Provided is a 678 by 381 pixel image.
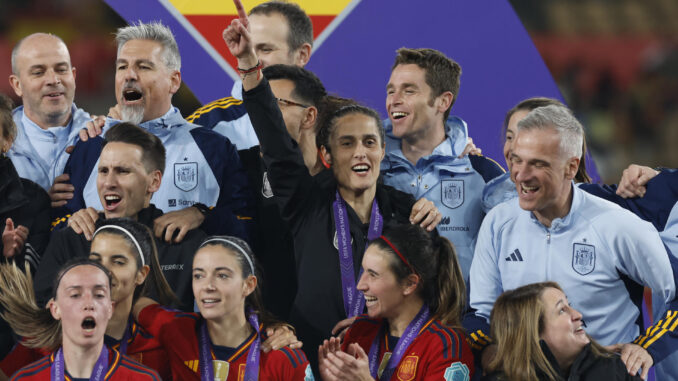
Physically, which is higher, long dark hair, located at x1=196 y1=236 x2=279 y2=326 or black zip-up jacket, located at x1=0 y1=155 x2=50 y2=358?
black zip-up jacket, located at x1=0 y1=155 x2=50 y2=358

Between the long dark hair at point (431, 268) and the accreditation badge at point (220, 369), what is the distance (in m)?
0.78

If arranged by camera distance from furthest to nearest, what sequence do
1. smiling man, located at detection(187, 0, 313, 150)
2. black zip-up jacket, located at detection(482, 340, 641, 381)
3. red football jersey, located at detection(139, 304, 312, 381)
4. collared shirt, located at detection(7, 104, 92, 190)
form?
smiling man, located at detection(187, 0, 313, 150)
collared shirt, located at detection(7, 104, 92, 190)
red football jersey, located at detection(139, 304, 312, 381)
black zip-up jacket, located at detection(482, 340, 641, 381)

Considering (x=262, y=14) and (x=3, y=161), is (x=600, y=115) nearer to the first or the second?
(x=262, y=14)

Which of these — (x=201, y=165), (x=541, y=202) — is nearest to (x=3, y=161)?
(x=201, y=165)

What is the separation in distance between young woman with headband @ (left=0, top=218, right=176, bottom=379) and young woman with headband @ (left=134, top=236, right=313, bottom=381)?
0.20 feet

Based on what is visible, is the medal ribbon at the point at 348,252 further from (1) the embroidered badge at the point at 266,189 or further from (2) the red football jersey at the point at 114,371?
(2) the red football jersey at the point at 114,371

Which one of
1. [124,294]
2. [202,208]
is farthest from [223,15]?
[124,294]

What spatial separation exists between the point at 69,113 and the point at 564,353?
2.77m

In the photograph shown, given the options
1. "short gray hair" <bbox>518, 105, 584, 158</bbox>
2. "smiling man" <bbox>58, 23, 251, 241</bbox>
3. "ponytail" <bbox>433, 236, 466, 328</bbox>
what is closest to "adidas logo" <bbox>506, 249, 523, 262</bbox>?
"ponytail" <bbox>433, 236, 466, 328</bbox>

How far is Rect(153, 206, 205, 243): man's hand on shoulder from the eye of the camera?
13.3 ft

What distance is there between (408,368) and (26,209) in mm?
1857

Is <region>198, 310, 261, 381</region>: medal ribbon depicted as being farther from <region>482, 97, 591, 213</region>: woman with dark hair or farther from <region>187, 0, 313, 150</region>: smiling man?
<region>187, 0, 313, 150</region>: smiling man

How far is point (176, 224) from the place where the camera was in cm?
406

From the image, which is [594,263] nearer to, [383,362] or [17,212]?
[383,362]
